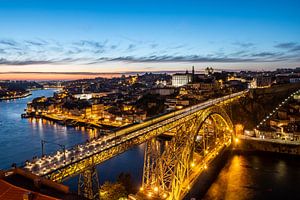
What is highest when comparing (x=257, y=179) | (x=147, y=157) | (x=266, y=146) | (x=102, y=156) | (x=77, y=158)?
(x=77, y=158)

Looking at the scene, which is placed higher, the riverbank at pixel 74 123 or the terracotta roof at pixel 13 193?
the terracotta roof at pixel 13 193

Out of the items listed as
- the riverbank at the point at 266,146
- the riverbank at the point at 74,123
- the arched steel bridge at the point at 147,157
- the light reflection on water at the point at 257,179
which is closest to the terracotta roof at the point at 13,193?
the arched steel bridge at the point at 147,157

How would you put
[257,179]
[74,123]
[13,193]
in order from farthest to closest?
1. [74,123]
2. [257,179]
3. [13,193]

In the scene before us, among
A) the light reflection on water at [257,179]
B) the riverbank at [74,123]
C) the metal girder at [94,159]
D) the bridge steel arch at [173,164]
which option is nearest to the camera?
the metal girder at [94,159]

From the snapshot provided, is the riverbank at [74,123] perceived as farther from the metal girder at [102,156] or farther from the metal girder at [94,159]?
the metal girder at [94,159]

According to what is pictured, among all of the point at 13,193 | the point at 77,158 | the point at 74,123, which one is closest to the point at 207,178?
the point at 77,158

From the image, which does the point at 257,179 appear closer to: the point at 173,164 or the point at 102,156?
the point at 173,164

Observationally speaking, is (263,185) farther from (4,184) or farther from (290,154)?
(4,184)

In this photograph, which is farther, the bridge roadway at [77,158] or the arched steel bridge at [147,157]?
the arched steel bridge at [147,157]
